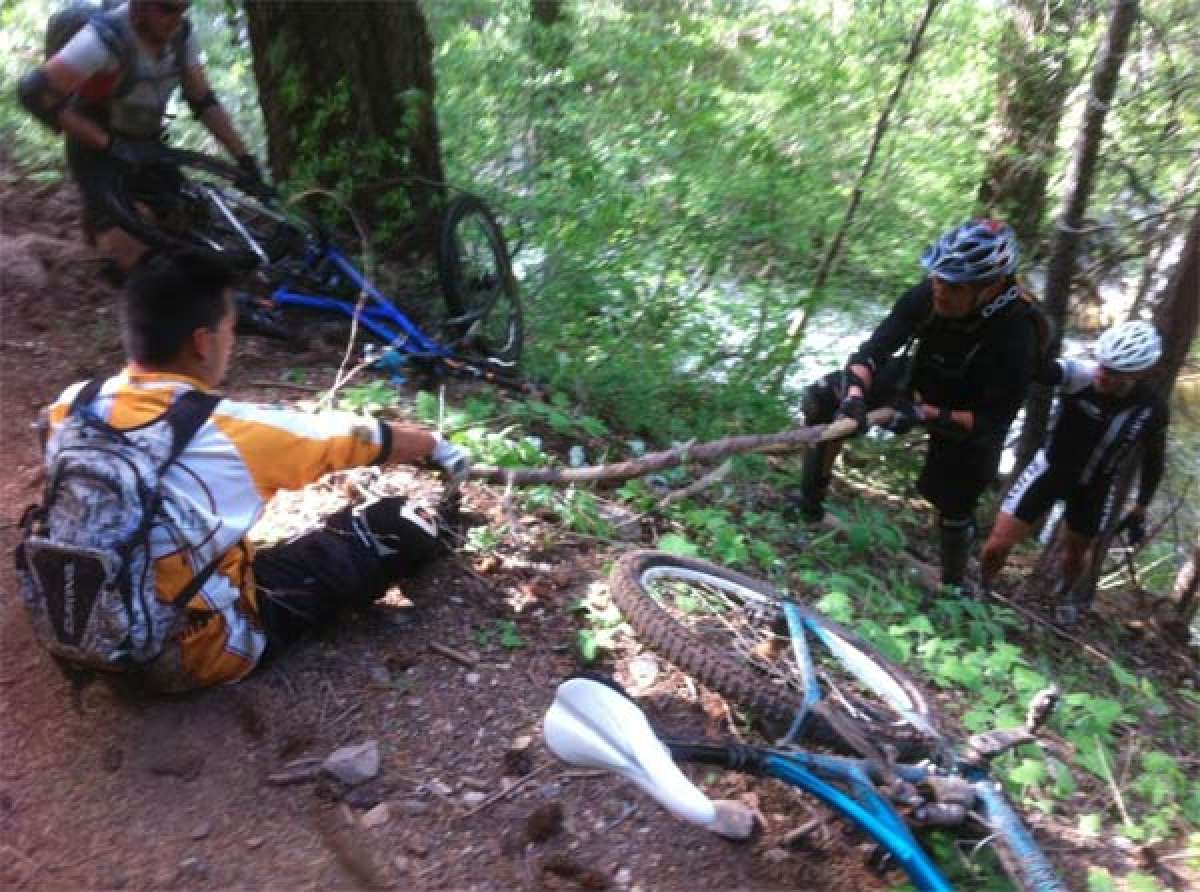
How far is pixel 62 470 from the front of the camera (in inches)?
99.0

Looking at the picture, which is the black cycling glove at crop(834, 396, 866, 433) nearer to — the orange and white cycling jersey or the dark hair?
the orange and white cycling jersey

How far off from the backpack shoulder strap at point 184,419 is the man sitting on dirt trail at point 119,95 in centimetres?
299

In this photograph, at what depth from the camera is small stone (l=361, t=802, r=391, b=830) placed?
254 cm

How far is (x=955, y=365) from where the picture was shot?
4.81 m

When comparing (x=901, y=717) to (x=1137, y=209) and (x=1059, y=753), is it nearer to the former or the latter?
(x=1059, y=753)

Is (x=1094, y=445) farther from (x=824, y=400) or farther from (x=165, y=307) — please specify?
(x=165, y=307)

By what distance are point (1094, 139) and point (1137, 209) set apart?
1747 mm

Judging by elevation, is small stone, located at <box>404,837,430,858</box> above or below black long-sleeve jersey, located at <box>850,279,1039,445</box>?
below

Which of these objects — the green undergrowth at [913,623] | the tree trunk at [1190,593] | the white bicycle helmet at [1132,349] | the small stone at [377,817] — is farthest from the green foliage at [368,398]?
the tree trunk at [1190,593]

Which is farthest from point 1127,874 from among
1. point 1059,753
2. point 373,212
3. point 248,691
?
point 373,212

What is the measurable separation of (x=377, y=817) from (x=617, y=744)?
88 centimetres

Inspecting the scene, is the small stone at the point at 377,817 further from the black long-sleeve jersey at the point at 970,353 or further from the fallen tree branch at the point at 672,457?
the black long-sleeve jersey at the point at 970,353

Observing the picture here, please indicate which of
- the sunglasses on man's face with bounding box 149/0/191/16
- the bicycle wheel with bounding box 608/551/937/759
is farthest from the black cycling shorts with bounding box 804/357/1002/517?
the sunglasses on man's face with bounding box 149/0/191/16

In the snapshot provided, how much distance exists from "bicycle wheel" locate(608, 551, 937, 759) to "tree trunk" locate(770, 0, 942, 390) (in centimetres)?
402
